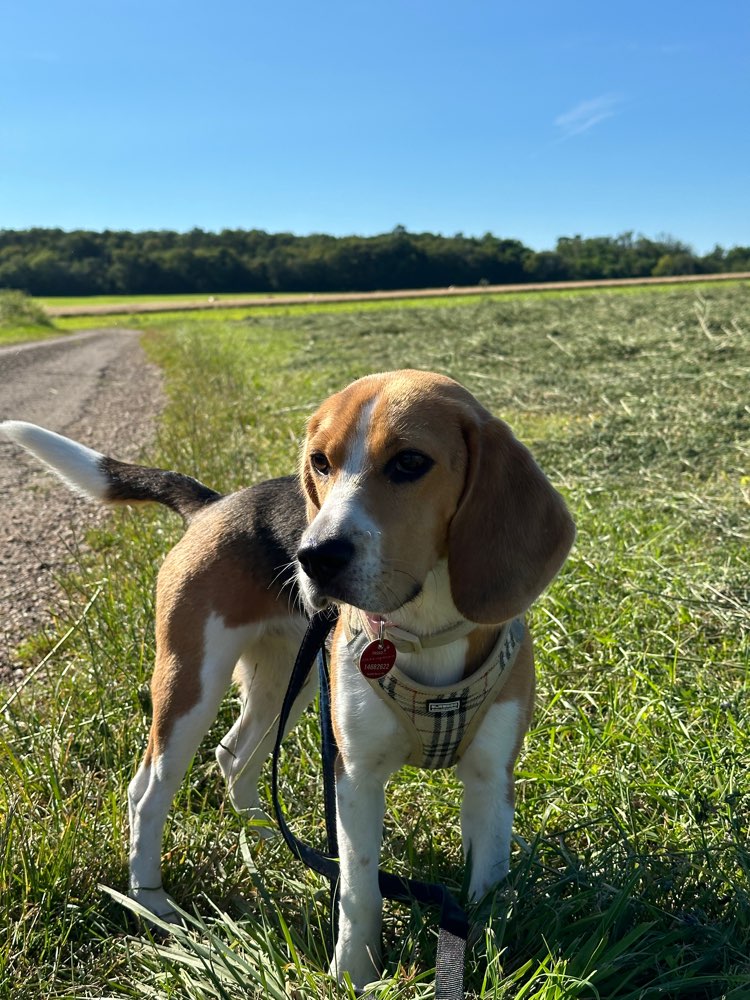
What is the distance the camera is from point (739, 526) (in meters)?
4.88

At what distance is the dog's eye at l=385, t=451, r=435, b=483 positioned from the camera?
208 centimetres

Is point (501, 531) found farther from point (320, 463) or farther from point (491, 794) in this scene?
point (491, 794)

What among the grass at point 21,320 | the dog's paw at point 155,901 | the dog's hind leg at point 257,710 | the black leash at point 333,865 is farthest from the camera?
the grass at point 21,320

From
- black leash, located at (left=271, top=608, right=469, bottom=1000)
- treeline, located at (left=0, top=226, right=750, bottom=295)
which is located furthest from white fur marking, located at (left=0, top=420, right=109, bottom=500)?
treeline, located at (left=0, top=226, right=750, bottom=295)

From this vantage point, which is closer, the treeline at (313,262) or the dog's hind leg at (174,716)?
the dog's hind leg at (174,716)

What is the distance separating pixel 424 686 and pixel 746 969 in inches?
41.4

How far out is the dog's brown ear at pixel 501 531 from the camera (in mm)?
2061

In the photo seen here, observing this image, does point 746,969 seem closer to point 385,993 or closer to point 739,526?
point 385,993

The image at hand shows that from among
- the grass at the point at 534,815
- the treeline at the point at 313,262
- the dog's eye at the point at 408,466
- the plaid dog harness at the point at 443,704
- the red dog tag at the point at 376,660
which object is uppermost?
the treeline at the point at 313,262

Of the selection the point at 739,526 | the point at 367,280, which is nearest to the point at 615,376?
the point at 739,526

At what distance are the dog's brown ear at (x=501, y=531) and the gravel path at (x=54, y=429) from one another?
2.25m

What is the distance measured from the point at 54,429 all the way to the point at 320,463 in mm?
9464

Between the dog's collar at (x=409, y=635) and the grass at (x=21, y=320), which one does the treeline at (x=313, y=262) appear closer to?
the grass at (x=21, y=320)

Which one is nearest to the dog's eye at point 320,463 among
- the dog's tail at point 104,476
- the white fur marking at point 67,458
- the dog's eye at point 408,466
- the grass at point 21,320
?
the dog's eye at point 408,466
